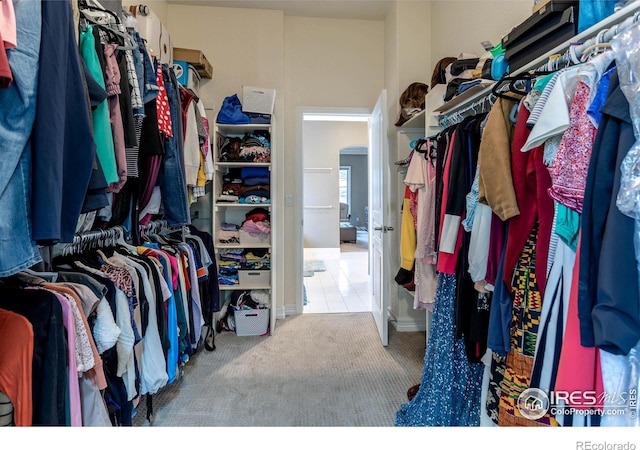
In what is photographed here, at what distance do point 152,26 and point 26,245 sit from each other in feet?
6.34

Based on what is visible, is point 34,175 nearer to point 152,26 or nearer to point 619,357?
point 619,357

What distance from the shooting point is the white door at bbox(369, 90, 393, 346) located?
8.31 ft

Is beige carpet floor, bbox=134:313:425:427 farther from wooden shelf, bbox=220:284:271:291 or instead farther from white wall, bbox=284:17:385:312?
white wall, bbox=284:17:385:312

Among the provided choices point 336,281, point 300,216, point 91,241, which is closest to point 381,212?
point 300,216

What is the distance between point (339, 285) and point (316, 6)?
10.5 feet

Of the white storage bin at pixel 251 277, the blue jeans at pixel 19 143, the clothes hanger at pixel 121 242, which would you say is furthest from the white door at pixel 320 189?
the blue jeans at pixel 19 143

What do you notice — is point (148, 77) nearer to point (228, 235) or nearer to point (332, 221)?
point (228, 235)

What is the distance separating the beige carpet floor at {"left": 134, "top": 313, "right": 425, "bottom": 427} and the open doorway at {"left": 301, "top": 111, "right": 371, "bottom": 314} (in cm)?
85

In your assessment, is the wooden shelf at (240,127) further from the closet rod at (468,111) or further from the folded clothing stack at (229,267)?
the closet rod at (468,111)

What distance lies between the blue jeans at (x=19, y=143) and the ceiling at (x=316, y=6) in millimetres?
2715

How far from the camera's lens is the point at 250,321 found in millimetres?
2807

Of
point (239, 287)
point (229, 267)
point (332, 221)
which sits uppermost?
point (332, 221)

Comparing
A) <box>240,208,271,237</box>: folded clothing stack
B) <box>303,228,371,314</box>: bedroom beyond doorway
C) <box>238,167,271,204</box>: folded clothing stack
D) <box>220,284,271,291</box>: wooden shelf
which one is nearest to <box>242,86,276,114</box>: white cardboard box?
<box>238,167,271,204</box>: folded clothing stack

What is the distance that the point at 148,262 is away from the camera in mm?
1622
